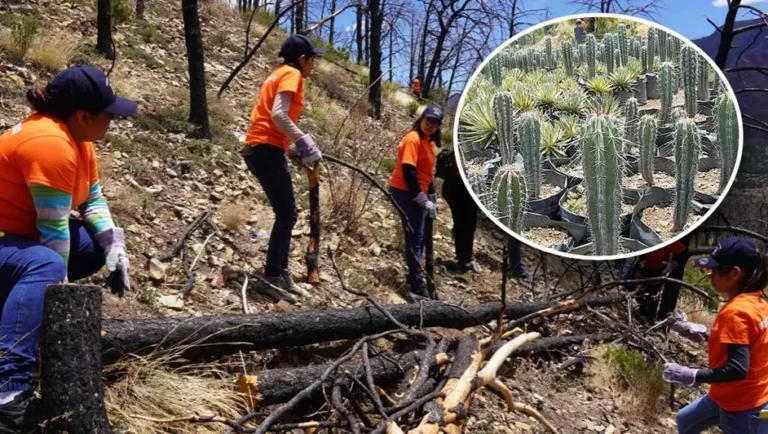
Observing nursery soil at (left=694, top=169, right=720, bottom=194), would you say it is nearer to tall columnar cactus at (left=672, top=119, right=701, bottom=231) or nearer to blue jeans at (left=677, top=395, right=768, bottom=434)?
tall columnar cactus at (left=672, top=119, right=701, bottom=231)

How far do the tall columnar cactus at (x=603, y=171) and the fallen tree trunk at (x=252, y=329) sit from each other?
1.89 m

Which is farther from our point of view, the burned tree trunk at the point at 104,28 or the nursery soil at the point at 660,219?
the burned tree trunk at the point at 104,28

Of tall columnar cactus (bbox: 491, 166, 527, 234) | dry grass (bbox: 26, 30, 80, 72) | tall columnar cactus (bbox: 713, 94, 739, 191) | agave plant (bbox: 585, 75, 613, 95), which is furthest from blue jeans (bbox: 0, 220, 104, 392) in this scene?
dry grass (bbox: 26, 30, 80, 72)

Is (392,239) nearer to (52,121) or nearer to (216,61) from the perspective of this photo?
(52,121)

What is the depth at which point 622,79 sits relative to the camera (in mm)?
2662

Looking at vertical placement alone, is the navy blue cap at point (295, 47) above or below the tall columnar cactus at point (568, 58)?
above

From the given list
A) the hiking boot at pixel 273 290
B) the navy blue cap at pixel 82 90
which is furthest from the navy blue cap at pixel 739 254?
the navy blue cap at pixel 82 90

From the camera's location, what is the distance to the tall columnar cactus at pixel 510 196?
261 cm

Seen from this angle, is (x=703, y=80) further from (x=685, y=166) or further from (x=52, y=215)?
(x=52, y=215)

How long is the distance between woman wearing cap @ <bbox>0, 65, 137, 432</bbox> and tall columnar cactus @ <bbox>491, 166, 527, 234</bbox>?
1.61 m

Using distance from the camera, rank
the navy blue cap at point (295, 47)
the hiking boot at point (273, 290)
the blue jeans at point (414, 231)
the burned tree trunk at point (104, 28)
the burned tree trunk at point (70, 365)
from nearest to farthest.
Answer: the burned tree trunk at point (70, 365), the navy blue cap at point (295, 47), the hiking boot at point (273, 290), the blue jeans at point (414, 231), the burned tree trunk at point (104, 28)

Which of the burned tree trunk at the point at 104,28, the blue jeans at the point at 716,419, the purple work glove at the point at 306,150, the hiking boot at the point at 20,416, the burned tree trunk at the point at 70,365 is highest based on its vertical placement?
the burned tree trunk at the point at 104,28

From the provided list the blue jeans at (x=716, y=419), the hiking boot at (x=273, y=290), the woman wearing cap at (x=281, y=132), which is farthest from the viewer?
the hiking boot at (x=273, y=290)

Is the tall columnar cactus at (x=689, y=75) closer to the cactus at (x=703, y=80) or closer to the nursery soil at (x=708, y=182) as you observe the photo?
the cactus at (x=703, y=80)
